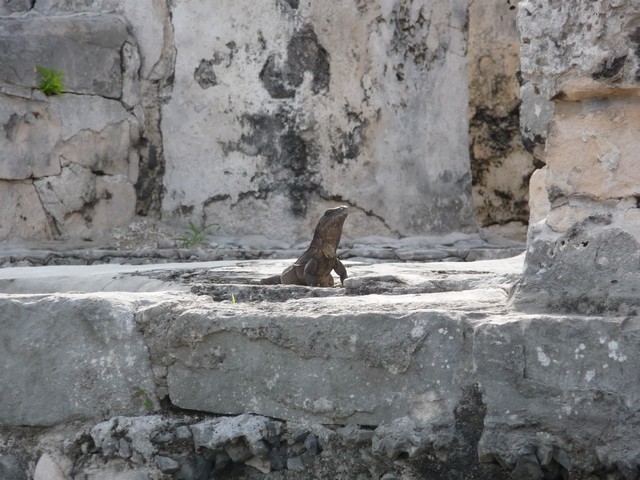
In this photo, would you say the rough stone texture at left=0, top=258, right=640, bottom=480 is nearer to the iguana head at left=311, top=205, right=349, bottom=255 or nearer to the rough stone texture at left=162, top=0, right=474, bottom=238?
the iguana head at left=311, top=205, right=349, bottom=255

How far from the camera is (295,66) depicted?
24.2 ft

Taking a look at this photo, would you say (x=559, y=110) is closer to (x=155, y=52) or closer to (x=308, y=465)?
(x=308, y=465)

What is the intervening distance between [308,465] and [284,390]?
0.19 m

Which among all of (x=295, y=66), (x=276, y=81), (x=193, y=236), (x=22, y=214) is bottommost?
(x=193, y=236)

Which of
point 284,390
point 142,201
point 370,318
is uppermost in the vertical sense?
point 370,318

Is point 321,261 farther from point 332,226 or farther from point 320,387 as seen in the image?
point 320,387

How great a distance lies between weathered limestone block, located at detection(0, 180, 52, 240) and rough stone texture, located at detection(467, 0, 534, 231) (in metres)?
4.07

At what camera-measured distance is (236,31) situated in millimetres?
7406

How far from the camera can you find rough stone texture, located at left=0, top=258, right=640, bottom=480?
7.24 ft

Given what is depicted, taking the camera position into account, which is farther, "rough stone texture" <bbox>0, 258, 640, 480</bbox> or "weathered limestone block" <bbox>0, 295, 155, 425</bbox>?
"weathered limestone block" <bbox>0, 295, 155, 425</bbox>

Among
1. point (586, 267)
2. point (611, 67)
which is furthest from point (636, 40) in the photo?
point (586, 267)

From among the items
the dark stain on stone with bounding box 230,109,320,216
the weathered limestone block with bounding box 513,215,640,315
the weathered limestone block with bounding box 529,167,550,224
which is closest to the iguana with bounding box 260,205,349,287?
the weathered limestone block with bounding box 529,167,550,224

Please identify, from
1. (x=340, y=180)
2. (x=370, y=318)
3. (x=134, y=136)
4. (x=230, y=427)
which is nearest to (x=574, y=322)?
(x=370, y=318)

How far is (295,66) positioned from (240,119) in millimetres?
562
